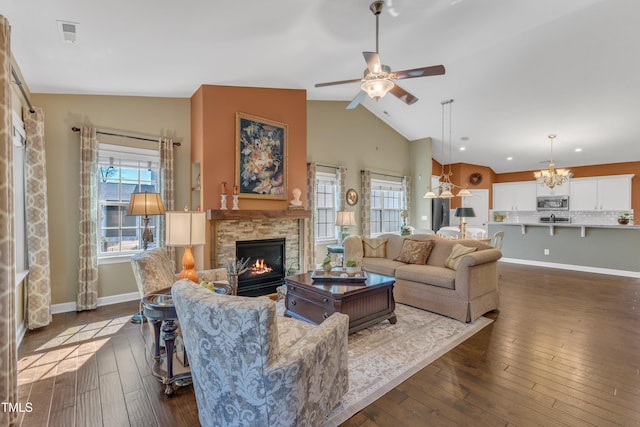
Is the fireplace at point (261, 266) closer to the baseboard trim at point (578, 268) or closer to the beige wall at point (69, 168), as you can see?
the beige wall at point (69, 168)

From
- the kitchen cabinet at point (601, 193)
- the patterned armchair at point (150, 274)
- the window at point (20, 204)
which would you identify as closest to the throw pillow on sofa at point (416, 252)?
the patterned armchair at point (150, 274)

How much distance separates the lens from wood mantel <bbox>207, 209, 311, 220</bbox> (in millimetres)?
4336

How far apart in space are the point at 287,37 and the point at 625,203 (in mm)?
9502

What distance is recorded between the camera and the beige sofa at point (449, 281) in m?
3.60

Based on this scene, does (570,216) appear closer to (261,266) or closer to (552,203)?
(552,203)

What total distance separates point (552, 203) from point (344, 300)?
8.87 m

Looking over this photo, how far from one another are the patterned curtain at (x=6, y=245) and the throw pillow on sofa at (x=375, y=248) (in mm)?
4336

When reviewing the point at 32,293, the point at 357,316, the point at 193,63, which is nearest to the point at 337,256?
the point at 357,316

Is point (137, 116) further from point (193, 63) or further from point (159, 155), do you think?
point (193, 63)

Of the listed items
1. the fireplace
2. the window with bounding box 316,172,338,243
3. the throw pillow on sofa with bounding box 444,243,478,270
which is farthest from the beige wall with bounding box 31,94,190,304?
the throw pillow on sofa with bounding box 444,243,478,270

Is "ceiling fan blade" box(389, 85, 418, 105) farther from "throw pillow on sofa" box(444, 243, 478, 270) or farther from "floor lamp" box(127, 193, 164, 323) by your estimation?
"floor lamp" box(127, 193, 164, 323)

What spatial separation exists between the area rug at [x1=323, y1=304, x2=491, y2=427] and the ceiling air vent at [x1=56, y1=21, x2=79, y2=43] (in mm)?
3744

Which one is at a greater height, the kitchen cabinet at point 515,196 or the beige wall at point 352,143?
the beige wall at point 352,143

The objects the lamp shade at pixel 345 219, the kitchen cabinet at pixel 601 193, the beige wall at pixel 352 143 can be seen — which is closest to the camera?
the lamp shade at pixel 345 219
